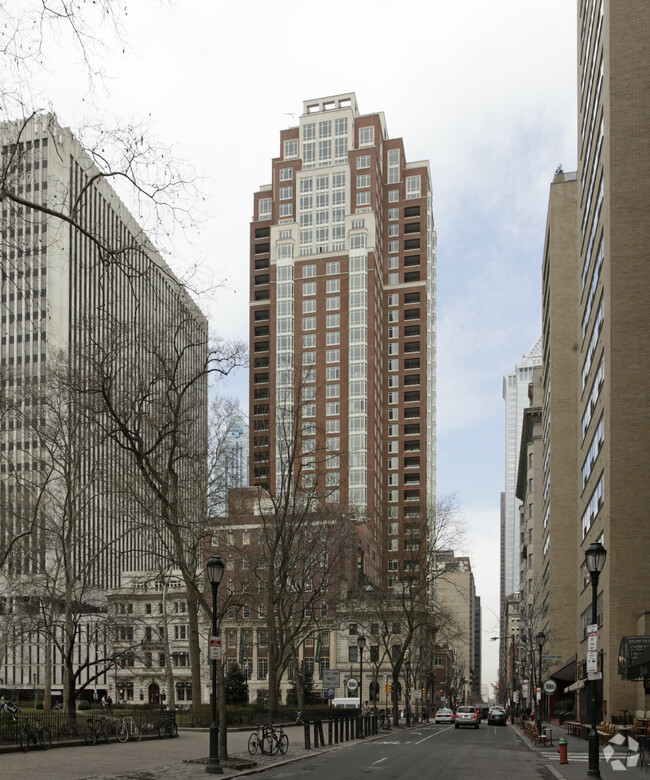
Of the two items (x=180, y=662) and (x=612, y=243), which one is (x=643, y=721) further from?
(x=180, y=662)

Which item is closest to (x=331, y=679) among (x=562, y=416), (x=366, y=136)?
(x=562, y=416)

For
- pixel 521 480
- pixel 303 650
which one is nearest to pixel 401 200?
pixel 521 480

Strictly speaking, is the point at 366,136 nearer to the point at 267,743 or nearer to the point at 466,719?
the point at 466,719

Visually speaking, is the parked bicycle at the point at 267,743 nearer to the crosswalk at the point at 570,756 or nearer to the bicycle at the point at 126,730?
the bicycle at the point at 126,730

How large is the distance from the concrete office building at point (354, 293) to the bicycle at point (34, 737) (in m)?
99.8

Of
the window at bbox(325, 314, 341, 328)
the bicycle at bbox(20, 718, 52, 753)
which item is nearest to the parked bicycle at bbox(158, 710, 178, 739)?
the bicycle at bbox(20, 718, 52, 753)

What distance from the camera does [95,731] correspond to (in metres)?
28.5

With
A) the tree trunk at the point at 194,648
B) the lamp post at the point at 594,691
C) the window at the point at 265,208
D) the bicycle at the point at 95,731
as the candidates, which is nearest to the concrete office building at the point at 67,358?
the tree trunk at the point at 194,648

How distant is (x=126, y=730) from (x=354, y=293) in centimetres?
10776

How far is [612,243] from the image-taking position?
44219 millimetres

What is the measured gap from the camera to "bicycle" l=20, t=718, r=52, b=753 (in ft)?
79.5

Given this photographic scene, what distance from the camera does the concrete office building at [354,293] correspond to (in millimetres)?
132125

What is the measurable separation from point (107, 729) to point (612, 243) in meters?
31.9

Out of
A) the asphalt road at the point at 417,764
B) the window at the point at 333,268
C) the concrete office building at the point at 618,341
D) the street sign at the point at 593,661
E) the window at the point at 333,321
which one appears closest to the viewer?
the street sign at the point at 593,661
